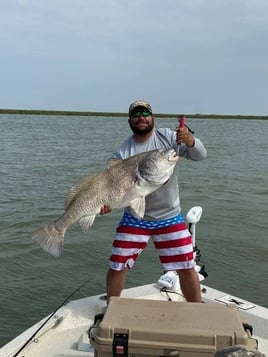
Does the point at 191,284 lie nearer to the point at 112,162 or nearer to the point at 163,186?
the point at 163,186

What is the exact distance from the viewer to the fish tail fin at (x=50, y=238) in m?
4.27

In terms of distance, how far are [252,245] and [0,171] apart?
37.0ft

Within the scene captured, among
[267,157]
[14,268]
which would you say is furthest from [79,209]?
[267,157]

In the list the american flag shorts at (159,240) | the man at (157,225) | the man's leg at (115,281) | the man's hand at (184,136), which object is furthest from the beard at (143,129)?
the man's leg at (115,281)

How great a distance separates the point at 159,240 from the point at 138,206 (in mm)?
498

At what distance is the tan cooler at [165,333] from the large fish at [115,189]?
1079mm

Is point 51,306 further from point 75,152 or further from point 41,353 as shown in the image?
point 75,152

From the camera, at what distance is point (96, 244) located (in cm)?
997

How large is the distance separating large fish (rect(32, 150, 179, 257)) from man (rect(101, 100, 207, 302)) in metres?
0.28

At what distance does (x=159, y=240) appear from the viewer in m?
4.53

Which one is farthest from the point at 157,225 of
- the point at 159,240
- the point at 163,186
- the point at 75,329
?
the point at 75,329

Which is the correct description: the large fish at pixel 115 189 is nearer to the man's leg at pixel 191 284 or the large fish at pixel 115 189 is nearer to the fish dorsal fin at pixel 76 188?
the fish dorsal fin at pixel 76 188

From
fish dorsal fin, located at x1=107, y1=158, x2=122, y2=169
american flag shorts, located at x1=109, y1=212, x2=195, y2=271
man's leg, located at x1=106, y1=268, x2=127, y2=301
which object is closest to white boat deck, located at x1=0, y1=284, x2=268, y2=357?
man's leg, located at x1=106, y1=268, x2=127, y2=301

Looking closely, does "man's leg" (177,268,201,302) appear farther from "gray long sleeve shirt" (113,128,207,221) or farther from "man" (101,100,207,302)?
"gray long sleeve shirt" (113,128,207,221)
